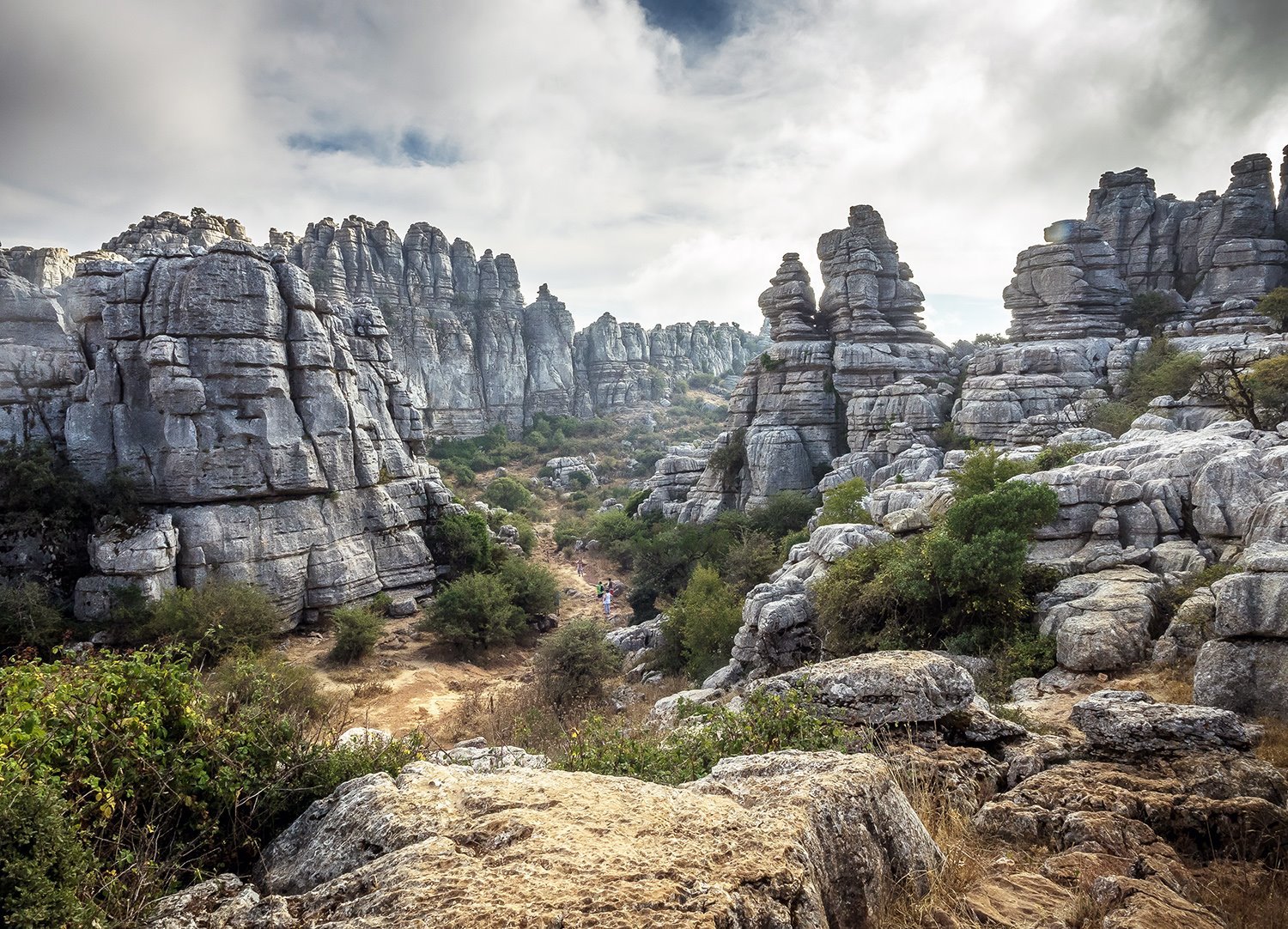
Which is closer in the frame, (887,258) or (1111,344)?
(1111,344)

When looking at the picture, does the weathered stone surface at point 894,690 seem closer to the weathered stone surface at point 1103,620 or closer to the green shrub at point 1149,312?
the weathered stone surface at point 1103,620

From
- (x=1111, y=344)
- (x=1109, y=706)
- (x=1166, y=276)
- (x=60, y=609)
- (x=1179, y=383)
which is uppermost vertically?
(x=1166, y=276)

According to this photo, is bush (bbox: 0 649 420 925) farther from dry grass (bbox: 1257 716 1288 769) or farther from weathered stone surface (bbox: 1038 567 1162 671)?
weathered stone surface (bbox: 1038 567 1162 671)

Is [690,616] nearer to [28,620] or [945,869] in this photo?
[945,869]

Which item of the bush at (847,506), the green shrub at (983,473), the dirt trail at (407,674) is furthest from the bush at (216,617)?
the green shrub at (983,473)

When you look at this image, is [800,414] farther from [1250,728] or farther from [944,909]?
[944,909]

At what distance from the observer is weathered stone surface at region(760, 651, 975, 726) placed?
4750 mm

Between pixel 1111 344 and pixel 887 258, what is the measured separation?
1041cm

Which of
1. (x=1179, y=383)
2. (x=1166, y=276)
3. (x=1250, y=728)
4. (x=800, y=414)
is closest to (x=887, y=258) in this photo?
(x=800, y=414)

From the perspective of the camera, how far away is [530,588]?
19812 mm

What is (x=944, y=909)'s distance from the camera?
258cm

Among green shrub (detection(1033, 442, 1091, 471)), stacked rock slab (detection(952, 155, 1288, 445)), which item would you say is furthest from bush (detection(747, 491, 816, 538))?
green shrub (detection(1033, 442, 1091, 471))

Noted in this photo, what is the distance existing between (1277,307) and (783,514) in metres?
18.8

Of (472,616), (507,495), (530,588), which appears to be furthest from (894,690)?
(507,495)
